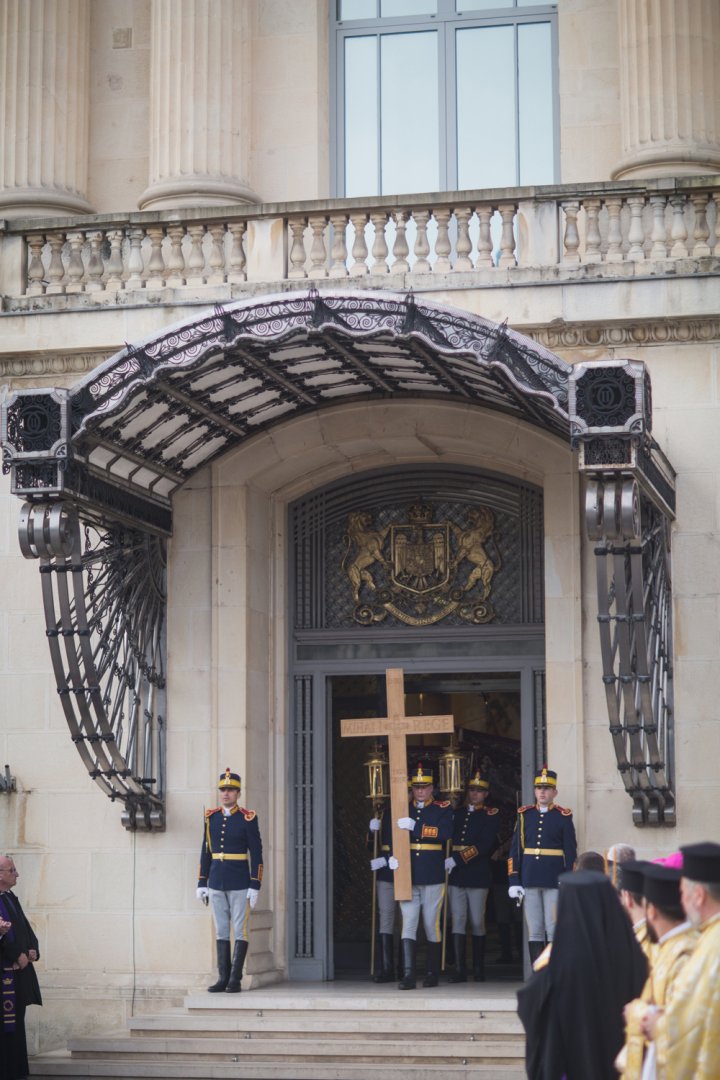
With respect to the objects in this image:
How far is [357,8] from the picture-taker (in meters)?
18.5

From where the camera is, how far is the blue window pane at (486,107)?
58.9ft

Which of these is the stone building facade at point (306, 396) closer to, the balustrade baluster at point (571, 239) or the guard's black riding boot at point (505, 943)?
the balustrade baluster at point (571, 239)

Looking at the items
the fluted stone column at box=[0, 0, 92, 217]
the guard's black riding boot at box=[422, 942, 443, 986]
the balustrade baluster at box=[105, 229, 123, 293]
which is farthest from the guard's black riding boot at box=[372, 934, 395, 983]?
the fluted stone column at box=[0, 0, 92, 217]

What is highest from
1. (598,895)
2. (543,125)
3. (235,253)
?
(543,125)

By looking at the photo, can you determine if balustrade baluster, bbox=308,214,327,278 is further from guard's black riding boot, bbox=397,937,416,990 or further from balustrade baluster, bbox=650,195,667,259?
guard's black riding boot, bbox=397,937,416,990

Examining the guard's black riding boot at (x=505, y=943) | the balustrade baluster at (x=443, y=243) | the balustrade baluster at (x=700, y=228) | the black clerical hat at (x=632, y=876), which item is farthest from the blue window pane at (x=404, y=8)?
the black clerical hat at (x=632, y=876)

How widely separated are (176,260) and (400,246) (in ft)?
6.57

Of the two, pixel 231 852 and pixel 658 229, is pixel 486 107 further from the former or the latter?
pixel 231 852

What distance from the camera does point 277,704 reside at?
1725 cm

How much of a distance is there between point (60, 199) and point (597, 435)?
694 centimetres

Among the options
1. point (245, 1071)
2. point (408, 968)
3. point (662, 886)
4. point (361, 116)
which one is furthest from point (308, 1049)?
point (361, 116)

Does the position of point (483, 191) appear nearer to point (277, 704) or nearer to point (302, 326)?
point (302, 326)

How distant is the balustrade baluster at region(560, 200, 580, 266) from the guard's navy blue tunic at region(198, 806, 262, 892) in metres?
5.28

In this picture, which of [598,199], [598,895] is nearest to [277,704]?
[598,199]
